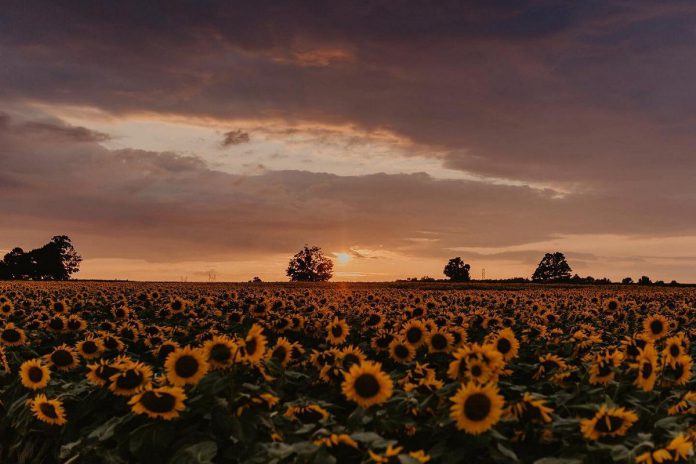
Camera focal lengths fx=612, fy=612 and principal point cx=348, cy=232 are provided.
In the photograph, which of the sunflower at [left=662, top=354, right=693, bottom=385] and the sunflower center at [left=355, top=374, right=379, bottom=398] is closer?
the sunflower center at [left=355, top=374, right=379, bottom=398]

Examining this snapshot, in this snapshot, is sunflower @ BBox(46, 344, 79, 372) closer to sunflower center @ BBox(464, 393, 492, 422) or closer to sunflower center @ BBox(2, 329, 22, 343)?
sunflower center @ BBox(2, 329, 22, 343)

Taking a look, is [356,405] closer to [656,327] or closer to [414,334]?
[414,334]

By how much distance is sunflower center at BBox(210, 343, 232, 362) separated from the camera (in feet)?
22.4

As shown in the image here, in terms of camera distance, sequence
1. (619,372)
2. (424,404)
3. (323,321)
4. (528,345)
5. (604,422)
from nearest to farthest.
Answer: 1. (604,422)
2. (424,404)
3. (619,372)
4. (528,345)
5. (323,321)

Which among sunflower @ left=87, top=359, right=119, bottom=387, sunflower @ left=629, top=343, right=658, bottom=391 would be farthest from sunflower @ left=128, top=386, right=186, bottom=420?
sunflower @ left=629, top=343, right=658, bottom=391

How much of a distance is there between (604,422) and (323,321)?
805 cm

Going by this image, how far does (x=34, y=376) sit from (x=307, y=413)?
4.58 metres

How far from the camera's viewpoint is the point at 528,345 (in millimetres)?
10945

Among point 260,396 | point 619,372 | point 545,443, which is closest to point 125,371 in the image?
point 260,396

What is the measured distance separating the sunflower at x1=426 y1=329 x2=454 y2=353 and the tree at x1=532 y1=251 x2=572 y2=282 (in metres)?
184

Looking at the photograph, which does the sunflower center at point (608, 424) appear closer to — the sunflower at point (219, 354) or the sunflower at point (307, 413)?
the sunflower at point (307, 413)

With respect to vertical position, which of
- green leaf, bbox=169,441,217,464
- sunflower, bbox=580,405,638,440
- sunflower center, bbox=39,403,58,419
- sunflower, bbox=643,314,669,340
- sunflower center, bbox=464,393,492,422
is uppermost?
sunflower, bbox=643,314,669,340

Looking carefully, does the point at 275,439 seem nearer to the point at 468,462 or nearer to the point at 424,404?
the point at 424,404

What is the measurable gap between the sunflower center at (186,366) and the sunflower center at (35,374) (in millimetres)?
2965
